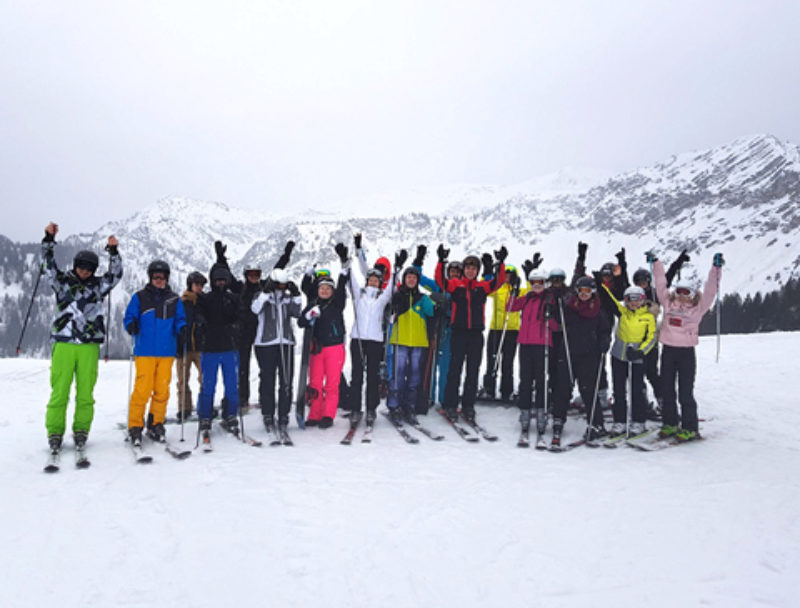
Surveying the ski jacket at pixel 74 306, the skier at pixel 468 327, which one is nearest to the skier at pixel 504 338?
the skier at pixel 468 327

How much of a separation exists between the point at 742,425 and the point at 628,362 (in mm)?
2755

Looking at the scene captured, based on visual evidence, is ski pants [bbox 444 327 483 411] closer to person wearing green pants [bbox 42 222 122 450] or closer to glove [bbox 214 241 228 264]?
Result: glove [bbox 214 241 228 264]

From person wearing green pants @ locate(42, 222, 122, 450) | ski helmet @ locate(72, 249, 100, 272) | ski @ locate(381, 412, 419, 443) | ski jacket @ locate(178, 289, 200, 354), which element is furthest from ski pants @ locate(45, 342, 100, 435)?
ski @ locate(381, 412, 419, 443)

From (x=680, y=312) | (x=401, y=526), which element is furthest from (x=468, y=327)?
(x=401, y=526)

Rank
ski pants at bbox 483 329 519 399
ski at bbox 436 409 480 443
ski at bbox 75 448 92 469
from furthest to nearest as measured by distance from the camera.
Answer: ski pants at bbox 483 329 519 399 < ski at bbox 436 409 480 443 < ski at bbox 75 448 92 469

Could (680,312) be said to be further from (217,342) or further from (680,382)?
(217,342)

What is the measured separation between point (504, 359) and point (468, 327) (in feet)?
6.13

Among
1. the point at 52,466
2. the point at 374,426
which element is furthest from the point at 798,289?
the point at 52,466

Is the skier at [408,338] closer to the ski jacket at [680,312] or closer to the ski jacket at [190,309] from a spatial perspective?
the ski jacket at [190,309]

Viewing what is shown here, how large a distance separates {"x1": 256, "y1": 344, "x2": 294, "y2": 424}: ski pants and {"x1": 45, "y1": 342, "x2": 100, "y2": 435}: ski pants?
6.71 feet

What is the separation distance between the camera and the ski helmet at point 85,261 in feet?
19.5

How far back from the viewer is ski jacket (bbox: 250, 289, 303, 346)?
7.12 m

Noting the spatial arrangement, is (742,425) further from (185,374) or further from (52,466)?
(52,466)

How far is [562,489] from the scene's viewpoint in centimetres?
518
